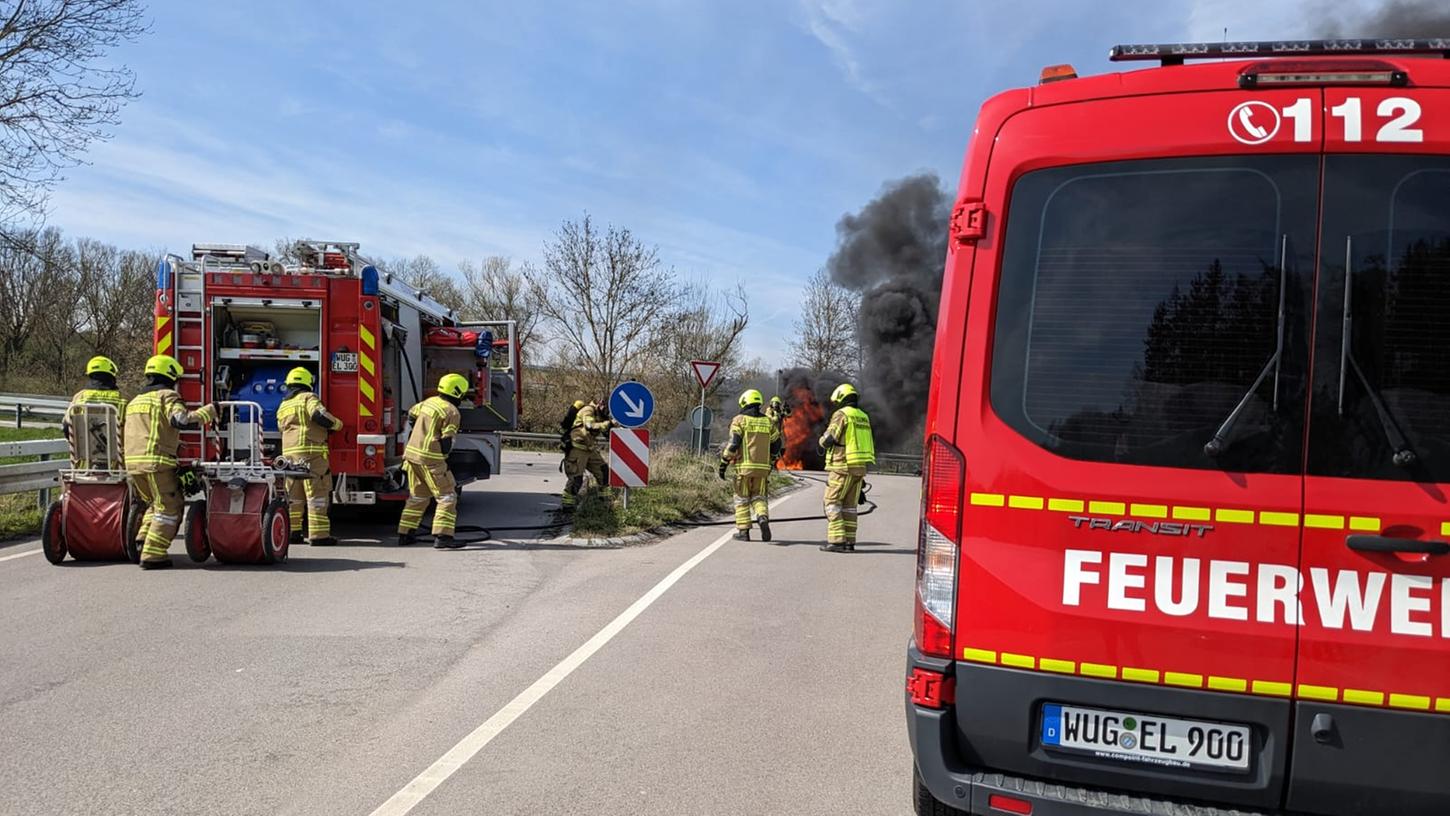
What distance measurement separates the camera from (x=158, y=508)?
332 inches

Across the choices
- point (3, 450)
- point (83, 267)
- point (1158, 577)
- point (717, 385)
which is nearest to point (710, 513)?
point (3, 450)

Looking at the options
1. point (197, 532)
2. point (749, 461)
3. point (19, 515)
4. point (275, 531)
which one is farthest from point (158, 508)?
point (749, 461)

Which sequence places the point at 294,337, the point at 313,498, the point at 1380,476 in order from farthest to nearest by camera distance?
the point at 294,337
the point at 313,498
the point at 1380,476

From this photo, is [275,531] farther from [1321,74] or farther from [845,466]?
[1321,74]

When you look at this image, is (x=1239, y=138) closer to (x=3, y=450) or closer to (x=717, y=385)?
(x=3, y=450)

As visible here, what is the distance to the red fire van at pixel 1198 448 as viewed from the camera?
9.02 ft

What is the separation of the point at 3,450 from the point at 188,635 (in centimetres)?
711

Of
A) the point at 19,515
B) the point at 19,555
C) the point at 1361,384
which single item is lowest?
the point at 19,555

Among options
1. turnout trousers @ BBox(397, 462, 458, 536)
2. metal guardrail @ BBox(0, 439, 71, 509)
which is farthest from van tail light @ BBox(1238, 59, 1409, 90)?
metal guardrail @ BBox(0, 439, 71, 509)

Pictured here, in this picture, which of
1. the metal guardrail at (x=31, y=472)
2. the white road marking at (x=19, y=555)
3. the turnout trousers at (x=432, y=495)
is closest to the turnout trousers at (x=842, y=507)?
the turnout trousers at (x=432, y=495)

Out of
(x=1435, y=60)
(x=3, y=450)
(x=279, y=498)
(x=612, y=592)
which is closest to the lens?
(x=1435, y=60)

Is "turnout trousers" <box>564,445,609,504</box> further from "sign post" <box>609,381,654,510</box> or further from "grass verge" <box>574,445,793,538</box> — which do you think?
"sign post" <box>609,381,654,510</box>

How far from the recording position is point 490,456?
14219 millimetres

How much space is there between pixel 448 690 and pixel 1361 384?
14.1 feet
